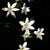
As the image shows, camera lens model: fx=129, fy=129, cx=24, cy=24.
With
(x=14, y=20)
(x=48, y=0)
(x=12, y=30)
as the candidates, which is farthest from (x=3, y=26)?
(x=48, y=0)

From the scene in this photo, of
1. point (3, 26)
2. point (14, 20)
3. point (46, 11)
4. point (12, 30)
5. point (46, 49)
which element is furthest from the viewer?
point (46, 11)

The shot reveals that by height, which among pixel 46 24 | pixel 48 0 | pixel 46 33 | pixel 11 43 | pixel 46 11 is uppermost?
pixel 48 0

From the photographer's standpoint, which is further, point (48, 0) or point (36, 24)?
point (48, 0)

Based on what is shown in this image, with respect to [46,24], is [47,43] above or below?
below

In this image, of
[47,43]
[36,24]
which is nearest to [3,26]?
[36,24]

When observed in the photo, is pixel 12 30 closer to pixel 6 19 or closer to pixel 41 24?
pixel 6 19

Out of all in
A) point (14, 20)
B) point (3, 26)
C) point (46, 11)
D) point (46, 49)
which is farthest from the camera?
point (46, 11)

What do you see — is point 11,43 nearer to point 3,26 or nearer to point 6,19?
point 3,26

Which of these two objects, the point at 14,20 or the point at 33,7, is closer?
the point at 14,20

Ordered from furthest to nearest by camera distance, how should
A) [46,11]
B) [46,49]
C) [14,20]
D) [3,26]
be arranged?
1. [46,11]
2. [46,49]
3. [14,20]
4. [3,26]
